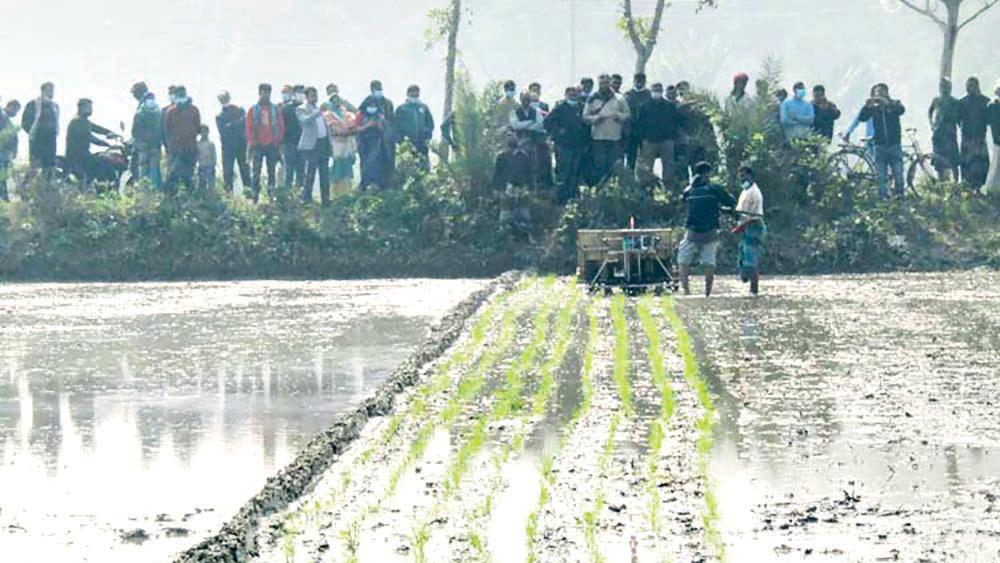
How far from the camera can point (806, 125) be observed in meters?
32.0

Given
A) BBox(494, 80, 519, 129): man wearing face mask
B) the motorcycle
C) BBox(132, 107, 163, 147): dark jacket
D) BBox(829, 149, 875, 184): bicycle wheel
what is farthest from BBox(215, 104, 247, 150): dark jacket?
BBox(829, 149, 875, 184): bicycle wheel

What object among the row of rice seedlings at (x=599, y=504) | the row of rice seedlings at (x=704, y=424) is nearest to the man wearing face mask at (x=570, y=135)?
the row of rice seedlings at (x=704, y=424)

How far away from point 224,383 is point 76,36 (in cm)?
11947

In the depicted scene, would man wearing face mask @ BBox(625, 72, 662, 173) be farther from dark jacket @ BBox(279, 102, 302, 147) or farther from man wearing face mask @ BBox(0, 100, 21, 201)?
man wearing face mask @ BBox(0, 100, 21, 201)

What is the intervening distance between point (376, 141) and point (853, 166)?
7.13 meters

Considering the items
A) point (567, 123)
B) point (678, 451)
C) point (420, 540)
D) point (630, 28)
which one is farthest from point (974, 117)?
point (420, 540)

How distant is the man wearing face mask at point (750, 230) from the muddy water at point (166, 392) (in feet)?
11.5

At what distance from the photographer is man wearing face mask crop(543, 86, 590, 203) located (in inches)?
1211

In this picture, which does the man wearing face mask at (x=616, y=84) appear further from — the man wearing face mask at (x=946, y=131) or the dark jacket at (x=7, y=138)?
the dark jacket at (x=7, y=138)

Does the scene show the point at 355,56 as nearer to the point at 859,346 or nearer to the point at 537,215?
the point at 537,215

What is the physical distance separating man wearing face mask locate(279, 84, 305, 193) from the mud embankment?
12.4m

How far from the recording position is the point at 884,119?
32.1m

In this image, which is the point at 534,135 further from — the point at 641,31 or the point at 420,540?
the point at 420,540

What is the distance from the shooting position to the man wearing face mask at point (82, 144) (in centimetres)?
3381
